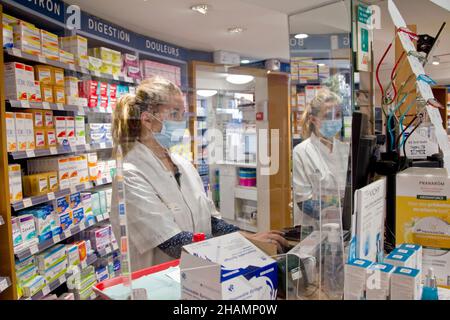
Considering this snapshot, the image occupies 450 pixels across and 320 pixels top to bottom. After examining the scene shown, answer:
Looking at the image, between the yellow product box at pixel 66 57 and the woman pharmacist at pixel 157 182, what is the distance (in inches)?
57.8

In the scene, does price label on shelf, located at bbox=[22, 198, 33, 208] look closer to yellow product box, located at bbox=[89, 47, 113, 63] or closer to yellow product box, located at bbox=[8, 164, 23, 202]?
yellow product box, located at bbox=[8, 164, 23, 202]

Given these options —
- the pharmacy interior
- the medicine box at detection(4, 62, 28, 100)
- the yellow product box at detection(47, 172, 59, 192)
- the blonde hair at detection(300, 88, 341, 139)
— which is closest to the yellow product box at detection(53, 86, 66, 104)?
the pharmacy interior

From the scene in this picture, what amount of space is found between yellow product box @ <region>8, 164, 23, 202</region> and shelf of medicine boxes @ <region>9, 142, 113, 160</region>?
0.08 meters

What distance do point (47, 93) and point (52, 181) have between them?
2.23 ft

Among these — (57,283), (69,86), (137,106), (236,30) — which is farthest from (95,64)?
(57,283)

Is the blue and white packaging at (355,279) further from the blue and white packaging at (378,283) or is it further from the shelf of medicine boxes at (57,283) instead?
the shelf of medicine boxes at (57,283)

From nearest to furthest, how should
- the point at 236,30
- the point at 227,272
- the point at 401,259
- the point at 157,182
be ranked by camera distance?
1. the point at 227,272
2. the point at 401,259
3. the point at 157,182
4. the point at 236,30

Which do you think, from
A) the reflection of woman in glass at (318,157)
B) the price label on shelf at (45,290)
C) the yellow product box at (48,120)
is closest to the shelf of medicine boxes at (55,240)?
the price label on shelf at (45,290)

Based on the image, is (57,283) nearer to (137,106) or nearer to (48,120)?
(48,120)

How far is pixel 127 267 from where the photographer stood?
0.93m

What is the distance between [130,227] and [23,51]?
5.82 feet

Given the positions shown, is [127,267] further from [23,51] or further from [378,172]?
[23,51]

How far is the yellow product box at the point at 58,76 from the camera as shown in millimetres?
2879

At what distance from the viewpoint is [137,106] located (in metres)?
1.77
